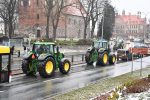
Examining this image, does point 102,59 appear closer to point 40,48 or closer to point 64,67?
point 64,67

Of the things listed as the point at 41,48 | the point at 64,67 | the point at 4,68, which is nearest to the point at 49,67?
the point at 41,48

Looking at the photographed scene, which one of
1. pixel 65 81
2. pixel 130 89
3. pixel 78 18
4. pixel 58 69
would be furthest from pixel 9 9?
pixel 78 18

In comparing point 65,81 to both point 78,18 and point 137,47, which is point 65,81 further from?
point 78,18

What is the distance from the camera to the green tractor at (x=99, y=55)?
34.8m

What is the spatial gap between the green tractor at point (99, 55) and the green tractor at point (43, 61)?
8.20 metres

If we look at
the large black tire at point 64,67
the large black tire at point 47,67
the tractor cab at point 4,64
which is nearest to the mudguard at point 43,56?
the large black tire at point 47,67

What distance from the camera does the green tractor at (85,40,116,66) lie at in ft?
114

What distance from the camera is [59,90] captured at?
19.3 metres

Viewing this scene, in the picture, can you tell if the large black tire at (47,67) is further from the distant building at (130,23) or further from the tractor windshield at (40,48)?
the distant building at (130,23)

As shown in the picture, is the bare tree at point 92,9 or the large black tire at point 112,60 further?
the bare tree at point 92,9

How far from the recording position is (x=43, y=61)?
24766 millimetres

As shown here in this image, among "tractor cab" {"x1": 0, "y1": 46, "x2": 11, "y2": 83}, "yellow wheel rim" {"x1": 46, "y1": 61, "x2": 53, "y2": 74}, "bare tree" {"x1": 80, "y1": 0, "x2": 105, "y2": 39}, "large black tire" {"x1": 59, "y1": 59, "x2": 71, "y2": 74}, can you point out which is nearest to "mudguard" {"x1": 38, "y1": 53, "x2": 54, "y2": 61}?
"yellow wheel rim" {"x1": 46, "y1": 61, "x2": 53, "y2": 74}

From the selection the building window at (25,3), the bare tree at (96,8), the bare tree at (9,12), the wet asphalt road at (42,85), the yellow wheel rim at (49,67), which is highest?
the building window at (25,3)

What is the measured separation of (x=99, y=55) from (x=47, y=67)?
10680 millimetres
